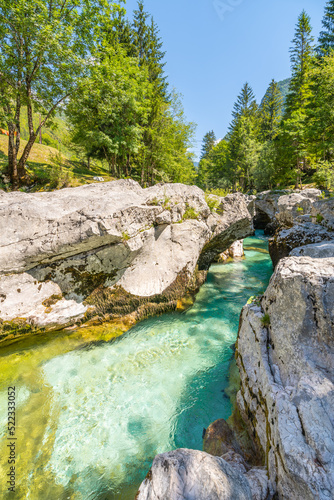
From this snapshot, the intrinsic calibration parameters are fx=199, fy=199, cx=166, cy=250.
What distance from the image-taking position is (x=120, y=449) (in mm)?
3793

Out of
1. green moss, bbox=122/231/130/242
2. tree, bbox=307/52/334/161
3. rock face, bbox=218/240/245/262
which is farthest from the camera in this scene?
tree, bbox=307/52/334/161

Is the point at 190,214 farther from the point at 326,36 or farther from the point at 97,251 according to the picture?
the point at 326,36

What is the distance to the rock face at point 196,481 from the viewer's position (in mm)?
2000

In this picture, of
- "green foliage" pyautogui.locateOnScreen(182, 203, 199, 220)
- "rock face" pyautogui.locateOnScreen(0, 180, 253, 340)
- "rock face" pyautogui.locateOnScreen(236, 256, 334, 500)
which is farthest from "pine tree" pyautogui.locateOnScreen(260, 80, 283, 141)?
"rock face" pyautogui.locateOnScreen(236, 256, 334, 500)

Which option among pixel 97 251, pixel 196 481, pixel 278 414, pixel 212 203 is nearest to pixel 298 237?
pixel 212 203

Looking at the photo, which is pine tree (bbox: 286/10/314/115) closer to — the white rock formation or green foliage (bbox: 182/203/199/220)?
the white rock formation

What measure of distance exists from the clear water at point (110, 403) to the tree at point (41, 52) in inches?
440

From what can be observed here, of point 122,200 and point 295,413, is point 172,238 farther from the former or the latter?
point 295,413

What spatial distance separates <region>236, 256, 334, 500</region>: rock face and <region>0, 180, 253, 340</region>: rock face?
14.3 ft

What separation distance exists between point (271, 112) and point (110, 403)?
56058 millimetres

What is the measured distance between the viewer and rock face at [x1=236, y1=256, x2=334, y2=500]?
203 cm

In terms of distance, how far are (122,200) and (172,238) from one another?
248 cm

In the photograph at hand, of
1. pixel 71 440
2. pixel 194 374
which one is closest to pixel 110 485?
pixel 71 440

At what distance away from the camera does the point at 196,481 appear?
208 centimetres
